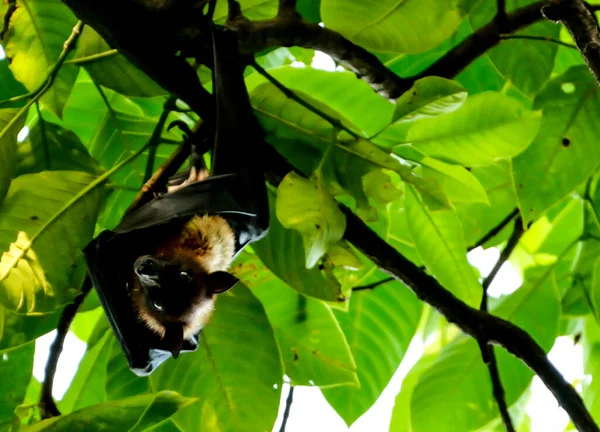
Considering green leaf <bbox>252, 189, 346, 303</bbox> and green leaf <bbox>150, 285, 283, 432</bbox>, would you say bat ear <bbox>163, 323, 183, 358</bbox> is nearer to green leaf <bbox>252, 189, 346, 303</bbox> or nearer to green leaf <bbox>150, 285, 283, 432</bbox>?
green leaf <bbox>150, 285, 283, 432</bbox>

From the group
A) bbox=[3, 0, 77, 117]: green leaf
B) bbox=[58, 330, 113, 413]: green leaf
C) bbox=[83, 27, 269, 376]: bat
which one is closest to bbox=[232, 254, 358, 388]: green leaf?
bbox=[83, 27, 269, 376]: bat

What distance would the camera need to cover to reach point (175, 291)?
5.66 ft

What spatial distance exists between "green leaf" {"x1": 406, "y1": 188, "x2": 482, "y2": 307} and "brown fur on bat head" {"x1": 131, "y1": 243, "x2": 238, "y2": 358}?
1.42 ft

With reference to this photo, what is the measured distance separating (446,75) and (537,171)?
0.30 metres

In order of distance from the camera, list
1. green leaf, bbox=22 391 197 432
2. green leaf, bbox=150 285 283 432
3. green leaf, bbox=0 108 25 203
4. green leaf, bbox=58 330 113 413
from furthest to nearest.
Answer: green leaf, bbox=58 330 113 413 → green leaf, bbox=150 285 283 432 → green leaf, bbox=0 108 25 203 → green leaf, bbox=22 391 197 432

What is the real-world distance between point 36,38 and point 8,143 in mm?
238

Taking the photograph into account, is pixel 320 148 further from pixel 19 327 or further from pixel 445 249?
pixel 19 327

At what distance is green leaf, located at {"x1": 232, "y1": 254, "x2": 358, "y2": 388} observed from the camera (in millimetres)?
1647

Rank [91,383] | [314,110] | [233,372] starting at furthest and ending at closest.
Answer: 1. [91,383]
2. [233,372]
3. [314,110]

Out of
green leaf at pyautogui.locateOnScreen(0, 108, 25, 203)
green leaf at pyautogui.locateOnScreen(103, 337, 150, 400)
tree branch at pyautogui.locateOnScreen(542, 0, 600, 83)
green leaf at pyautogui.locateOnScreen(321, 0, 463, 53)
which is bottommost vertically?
green leaf at pyautogui.locateOnScreen(103, 337, 150, 400)

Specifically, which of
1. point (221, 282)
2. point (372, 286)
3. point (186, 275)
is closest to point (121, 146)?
point (186, 275)

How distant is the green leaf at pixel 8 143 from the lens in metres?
1.23

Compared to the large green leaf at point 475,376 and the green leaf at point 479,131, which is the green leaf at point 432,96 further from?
the large green leaf at point 475,376

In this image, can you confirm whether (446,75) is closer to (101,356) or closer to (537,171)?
(537,171)
